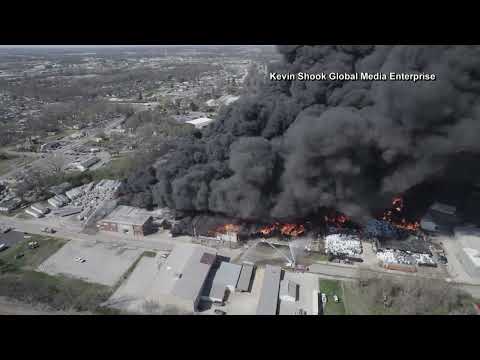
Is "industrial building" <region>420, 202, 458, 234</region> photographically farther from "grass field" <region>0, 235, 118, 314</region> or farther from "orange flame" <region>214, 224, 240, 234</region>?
"grass field" <region>0, 235, 118, 314</region>

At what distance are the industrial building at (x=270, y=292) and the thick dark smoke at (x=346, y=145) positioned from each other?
5774 millimetres

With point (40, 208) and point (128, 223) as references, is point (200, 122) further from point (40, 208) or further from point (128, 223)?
point (128, 223)

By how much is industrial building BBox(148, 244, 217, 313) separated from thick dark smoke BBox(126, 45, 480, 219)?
5.35 meters

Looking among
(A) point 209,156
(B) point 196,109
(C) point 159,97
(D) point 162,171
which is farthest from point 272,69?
(C) point 159,97

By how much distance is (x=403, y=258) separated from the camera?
Result: 25219mm

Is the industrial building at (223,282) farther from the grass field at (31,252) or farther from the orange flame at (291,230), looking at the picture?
the grass field at (31,252)

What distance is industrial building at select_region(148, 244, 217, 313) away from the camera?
20938 millimetres

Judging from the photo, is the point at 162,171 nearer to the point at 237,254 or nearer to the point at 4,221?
the point at 237,254

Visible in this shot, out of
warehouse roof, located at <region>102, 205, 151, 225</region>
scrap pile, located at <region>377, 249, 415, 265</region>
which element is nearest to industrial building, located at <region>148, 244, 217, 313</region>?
warehouse roof, located at <region>102, 205, 151, 225</region>

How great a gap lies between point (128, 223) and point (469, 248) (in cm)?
2952

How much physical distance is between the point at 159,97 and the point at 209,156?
69.3m

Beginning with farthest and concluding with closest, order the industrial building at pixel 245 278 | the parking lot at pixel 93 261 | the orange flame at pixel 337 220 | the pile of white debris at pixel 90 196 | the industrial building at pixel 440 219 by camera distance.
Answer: the pile of white debris at pixel 90 196
the orange flame at pixel 337 220
the industrial building at pixel 440 219
the parking lot at pixel 93 261
the industrial building at pixel 245 278

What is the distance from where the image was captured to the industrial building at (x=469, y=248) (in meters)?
23.6

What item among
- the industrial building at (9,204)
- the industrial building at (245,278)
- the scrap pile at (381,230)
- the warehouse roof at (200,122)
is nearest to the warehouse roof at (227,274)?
the industrial building at (245,278)
